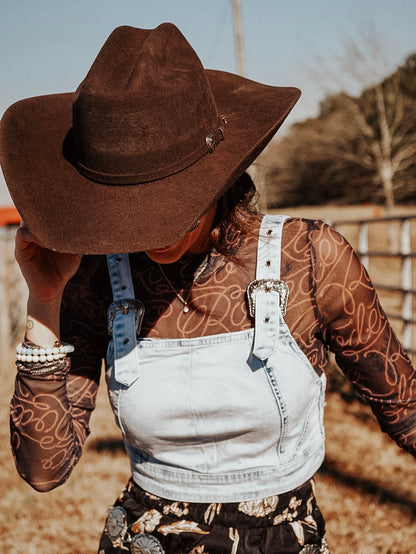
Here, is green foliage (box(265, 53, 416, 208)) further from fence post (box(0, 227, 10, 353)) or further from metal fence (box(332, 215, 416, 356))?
fence post (box(0, 227, 10, 353))

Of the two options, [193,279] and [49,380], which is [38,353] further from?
[193,279]

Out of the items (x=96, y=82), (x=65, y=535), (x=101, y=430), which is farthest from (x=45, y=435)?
(x=101, y=430)

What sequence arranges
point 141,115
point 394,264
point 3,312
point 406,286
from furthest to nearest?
1. point 394,264
2. point 3,312
3. point 406,286
4. point 141,115

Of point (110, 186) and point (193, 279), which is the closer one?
point (110, 186)

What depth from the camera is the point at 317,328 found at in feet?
4.09

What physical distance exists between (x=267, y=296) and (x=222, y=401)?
0.24m

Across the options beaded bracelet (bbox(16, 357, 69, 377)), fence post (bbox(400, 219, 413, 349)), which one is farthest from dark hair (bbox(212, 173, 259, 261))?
fence post (bbox(400, 219, 413, 349))

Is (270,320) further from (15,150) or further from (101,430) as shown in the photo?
(101,430)

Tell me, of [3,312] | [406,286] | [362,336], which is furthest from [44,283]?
[3,312]

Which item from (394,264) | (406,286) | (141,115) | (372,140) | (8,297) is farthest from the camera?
(372,140)

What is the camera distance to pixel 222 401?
46.9 inches

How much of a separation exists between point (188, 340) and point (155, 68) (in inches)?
22.0

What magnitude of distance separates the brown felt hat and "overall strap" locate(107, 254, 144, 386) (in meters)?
0.25

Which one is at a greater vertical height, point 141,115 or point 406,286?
point 141,115
